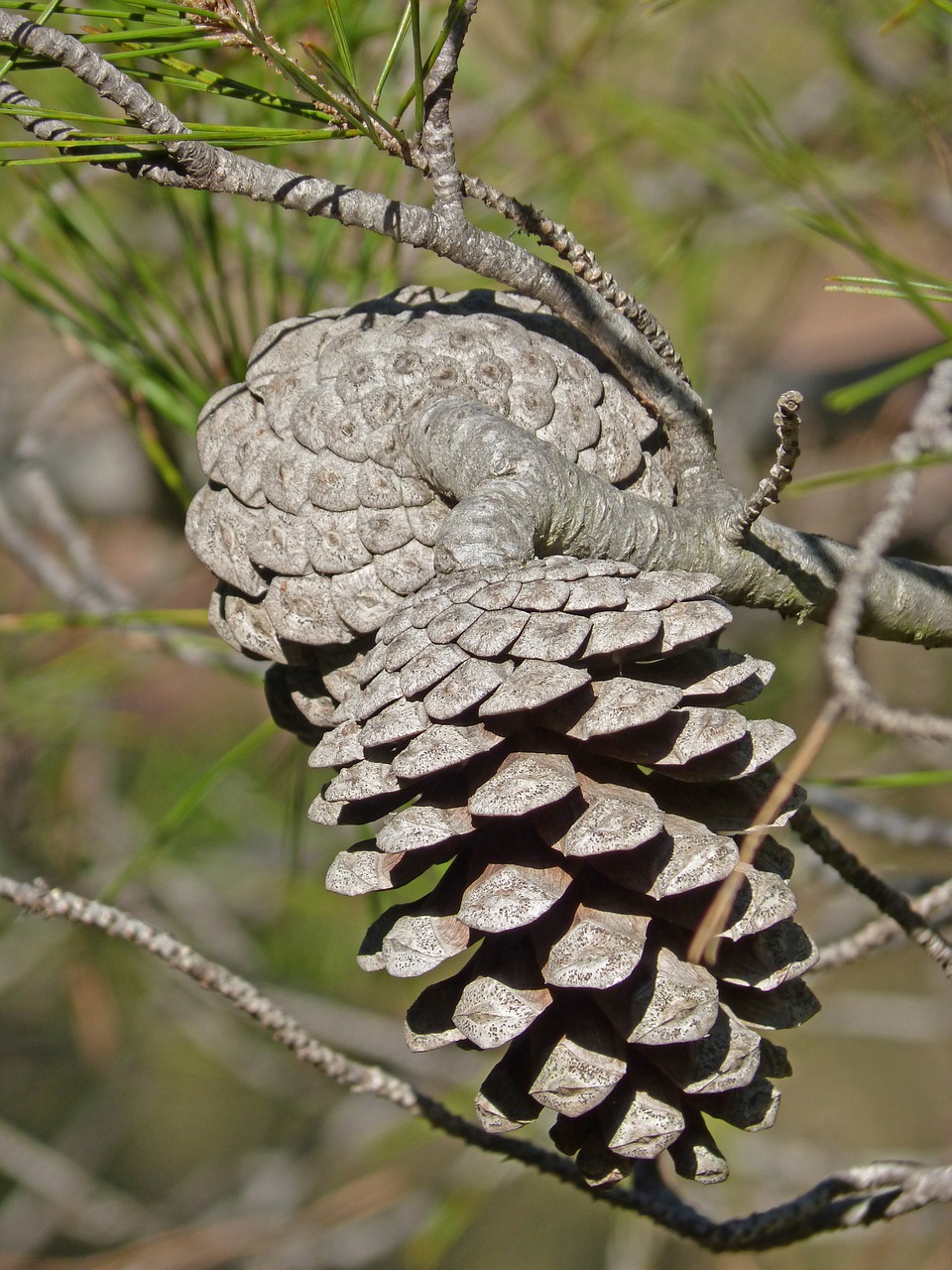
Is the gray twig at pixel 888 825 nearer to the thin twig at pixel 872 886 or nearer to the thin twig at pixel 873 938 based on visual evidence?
the thin twig at pixel 873 938

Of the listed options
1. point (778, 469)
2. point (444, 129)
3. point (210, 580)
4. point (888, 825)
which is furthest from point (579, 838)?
point (210, 580)

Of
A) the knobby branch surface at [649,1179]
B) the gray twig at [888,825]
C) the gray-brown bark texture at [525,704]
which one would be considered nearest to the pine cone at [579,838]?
the gray-brown bark texture at [525,704]

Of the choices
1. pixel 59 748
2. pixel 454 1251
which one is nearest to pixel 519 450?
pixel 59 748

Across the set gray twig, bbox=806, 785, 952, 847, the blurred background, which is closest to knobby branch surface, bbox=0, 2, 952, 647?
the blurred background

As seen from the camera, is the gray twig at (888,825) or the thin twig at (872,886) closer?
the thin twig at (872,886)

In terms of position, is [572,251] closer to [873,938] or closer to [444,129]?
[444,129]
